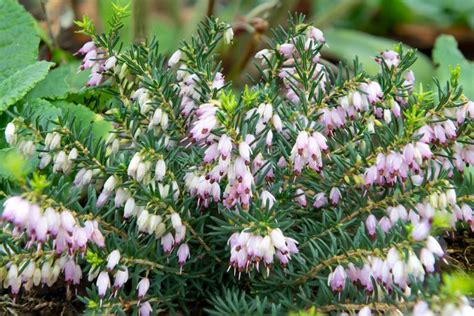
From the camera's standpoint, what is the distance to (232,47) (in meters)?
4.00

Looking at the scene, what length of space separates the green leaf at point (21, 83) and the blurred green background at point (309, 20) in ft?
1.18

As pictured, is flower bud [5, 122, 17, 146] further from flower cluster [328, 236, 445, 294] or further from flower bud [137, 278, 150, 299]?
flower cluster [328, 236, 445, 294]

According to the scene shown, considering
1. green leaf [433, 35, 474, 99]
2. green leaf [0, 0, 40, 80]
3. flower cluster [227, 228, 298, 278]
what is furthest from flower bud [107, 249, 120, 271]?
green leaf [433, 35, 474, 99]

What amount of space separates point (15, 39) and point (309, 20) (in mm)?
2054

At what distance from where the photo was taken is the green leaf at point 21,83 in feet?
8.02

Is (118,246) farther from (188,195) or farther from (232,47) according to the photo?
(232,47)

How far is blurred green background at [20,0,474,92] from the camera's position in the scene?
349cm

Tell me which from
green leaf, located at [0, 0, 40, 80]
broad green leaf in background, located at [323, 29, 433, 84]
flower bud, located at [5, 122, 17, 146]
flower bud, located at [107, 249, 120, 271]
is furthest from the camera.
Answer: broad green leaf in background, located at [323, 29, 433, 84]

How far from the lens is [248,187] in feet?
5.31

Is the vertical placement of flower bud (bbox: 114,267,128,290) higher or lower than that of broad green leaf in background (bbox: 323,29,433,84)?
higher

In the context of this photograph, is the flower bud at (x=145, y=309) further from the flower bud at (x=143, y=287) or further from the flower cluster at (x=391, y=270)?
the flower cluster at (x=391, y=270)

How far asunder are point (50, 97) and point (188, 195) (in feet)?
3.16

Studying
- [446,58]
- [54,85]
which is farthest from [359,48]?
[54,85]

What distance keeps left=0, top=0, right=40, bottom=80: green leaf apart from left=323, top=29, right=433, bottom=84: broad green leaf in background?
1.82 meters
